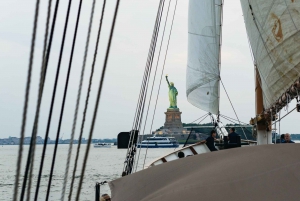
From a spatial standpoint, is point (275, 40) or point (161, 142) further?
point (161, 142)

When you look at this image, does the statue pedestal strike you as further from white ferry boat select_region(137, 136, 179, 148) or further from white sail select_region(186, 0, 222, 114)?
white sail select_region(186, 0, 222, 114)

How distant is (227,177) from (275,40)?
10.4 ft

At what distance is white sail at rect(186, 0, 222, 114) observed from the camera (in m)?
13.0

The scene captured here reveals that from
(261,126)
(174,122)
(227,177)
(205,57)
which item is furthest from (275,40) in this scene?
(174,122)

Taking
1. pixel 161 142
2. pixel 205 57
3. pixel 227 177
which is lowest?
pixel 227 177

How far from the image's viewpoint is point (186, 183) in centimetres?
270

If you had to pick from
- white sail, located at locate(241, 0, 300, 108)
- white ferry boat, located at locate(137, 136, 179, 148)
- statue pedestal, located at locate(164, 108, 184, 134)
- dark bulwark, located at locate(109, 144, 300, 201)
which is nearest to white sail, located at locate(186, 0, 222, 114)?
white sail, located at locate(241, 0, 300, 108)

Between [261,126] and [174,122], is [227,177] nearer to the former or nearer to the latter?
[261,126]

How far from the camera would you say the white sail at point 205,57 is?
A: 13.0m

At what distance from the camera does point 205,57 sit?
13125mm

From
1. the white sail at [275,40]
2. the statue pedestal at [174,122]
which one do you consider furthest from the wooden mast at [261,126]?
the statue pedestal at [174,122]

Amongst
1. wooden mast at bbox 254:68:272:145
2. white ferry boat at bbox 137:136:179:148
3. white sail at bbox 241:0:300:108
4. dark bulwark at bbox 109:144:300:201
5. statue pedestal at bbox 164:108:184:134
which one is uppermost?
statue pedestal at bbox 164:108:184:134

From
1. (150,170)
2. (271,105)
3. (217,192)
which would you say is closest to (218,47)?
(271,105)

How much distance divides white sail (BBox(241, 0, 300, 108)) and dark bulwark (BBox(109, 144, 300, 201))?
2.25m
